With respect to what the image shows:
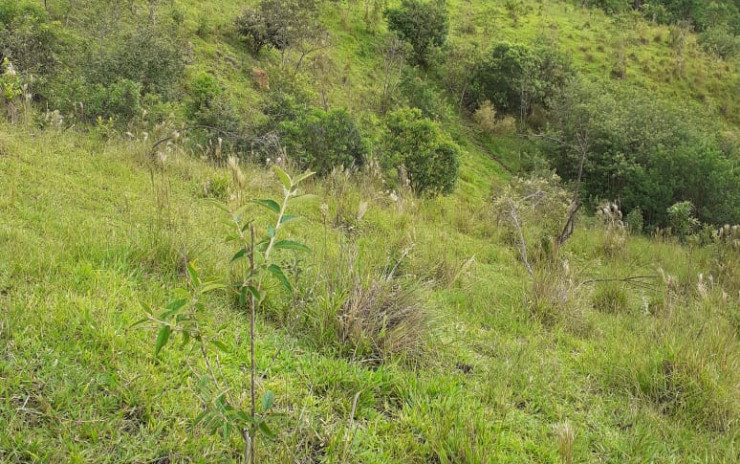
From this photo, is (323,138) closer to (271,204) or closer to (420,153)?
(420,153)

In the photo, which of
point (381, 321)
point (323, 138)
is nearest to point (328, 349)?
point (381, 321)

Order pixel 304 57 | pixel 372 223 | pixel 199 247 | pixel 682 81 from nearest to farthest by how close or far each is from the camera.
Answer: pixel 199 247 < pixel 372 223 < pixel 304 57 < pixel 682 81

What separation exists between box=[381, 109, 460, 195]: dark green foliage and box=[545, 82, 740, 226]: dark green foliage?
319 centimetres

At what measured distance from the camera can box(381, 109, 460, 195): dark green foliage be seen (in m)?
9.46

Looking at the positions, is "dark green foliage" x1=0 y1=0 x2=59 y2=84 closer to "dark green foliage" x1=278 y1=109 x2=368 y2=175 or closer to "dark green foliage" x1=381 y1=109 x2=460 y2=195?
"dark green foliage" x1=278 y1=109 x2=368 y2=175

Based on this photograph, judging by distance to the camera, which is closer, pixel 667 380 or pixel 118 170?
pixel 667 380

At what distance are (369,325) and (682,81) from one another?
2422 centimetres

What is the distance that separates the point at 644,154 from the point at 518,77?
18.3 ft

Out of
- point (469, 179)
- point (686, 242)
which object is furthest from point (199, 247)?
point (469, 179)

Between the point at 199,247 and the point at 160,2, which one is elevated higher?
the point at 160,2

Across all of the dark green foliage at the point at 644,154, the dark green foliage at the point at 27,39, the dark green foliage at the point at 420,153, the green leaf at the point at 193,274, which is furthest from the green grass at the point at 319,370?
the dark green foliage at the point at 644,154

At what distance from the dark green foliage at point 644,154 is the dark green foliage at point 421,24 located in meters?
5.09

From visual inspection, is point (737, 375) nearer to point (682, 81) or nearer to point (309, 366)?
point (309, 366)

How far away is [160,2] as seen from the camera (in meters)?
14.2
